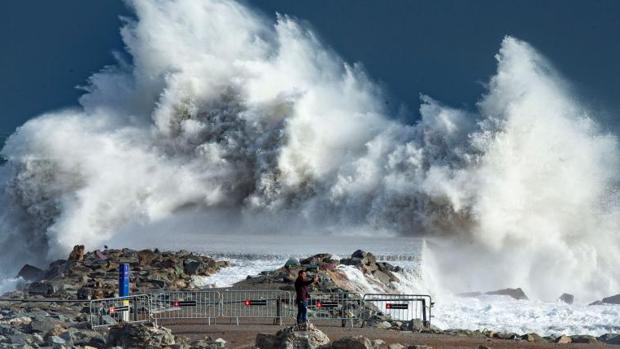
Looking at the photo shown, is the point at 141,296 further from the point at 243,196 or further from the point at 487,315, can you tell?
the point at 243,196

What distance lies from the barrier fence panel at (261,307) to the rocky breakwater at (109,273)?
11.1ft

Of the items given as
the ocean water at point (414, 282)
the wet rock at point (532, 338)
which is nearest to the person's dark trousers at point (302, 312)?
the wet rock at point (532, 338)

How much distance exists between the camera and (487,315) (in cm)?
2731

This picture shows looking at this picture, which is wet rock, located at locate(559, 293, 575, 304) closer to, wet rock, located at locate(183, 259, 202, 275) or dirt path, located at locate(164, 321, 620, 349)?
wet rock, located at locate(183, 259, 202, 275)

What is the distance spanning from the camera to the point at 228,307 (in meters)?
23.2

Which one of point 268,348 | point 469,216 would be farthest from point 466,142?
point 268,348

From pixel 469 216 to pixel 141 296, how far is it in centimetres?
2052

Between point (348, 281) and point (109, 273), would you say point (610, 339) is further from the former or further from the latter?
point (109, 273)

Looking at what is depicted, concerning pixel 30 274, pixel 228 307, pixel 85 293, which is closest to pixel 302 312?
pixel 228 307

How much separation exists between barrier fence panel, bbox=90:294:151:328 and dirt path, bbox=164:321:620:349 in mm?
941

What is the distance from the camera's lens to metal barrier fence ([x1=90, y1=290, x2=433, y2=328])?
21.6 metres

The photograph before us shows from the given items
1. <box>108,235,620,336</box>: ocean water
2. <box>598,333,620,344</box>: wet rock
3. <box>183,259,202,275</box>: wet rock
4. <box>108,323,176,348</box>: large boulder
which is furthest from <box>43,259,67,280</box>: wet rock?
<box>598,333,620,344</box>: wet rock

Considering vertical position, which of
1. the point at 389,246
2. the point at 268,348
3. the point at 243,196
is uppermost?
the point at 243,196

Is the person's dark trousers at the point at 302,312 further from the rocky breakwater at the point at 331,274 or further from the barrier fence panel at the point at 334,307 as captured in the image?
the rocky breakwater at the point at 331,274
